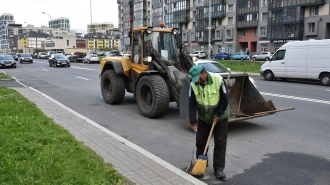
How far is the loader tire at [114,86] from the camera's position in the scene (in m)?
10.6

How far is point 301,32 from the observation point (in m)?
58.1

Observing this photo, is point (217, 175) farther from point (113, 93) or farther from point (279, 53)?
point (279, 53)

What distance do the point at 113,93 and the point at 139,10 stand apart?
107032mm

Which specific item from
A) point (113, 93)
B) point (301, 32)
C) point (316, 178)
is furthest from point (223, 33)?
point (316, 178)

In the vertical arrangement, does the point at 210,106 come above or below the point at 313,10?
below

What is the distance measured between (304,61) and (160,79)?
40.0ft

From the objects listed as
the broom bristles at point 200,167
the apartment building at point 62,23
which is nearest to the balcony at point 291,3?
the broom bristles at point 200,167

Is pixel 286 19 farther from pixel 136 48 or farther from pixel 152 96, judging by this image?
pixel 152 96

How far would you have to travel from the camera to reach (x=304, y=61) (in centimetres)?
1797

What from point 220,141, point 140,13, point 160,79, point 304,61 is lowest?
point 220,141

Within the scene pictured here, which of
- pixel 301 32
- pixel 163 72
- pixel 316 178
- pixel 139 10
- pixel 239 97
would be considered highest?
pixel 139 10

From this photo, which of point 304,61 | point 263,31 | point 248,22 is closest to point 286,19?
point 263,31

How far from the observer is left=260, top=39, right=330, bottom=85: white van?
1719cm

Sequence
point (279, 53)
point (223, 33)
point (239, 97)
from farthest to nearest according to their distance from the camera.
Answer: point (223, 33), point (279, 53), point (239, 97)
